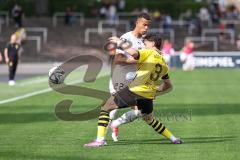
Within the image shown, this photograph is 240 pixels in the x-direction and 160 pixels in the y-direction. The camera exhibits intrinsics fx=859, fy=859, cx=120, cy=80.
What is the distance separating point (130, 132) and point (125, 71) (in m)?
1.62

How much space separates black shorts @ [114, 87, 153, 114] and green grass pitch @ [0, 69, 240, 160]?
0.66m

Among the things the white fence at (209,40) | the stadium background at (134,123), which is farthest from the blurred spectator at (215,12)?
the stadium background at (134,123)

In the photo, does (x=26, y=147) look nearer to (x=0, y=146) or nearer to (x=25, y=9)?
(x=0, y=146)

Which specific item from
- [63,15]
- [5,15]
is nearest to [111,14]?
[63,15]

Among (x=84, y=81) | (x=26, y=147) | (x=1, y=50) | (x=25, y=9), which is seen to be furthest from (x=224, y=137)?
(x=25, y=9)

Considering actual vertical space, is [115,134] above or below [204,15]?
above

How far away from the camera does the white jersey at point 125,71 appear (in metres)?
Result: 14.4

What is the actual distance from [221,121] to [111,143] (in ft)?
15.3

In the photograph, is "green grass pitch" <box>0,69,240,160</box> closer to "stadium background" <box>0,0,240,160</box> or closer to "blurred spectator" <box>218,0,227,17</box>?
"stadium background" <box>0,0,240,160</box>

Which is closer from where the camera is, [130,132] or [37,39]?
[130,132]

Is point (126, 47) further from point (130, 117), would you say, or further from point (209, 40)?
point (209, 40)

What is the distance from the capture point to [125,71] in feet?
48.7

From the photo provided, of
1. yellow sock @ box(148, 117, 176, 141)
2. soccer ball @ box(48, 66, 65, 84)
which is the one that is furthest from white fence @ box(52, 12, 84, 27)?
yellow sock @ box(148, 117, 176, 141)

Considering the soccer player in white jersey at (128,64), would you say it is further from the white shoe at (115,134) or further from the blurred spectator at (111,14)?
the blurred spectator at (111,14)
